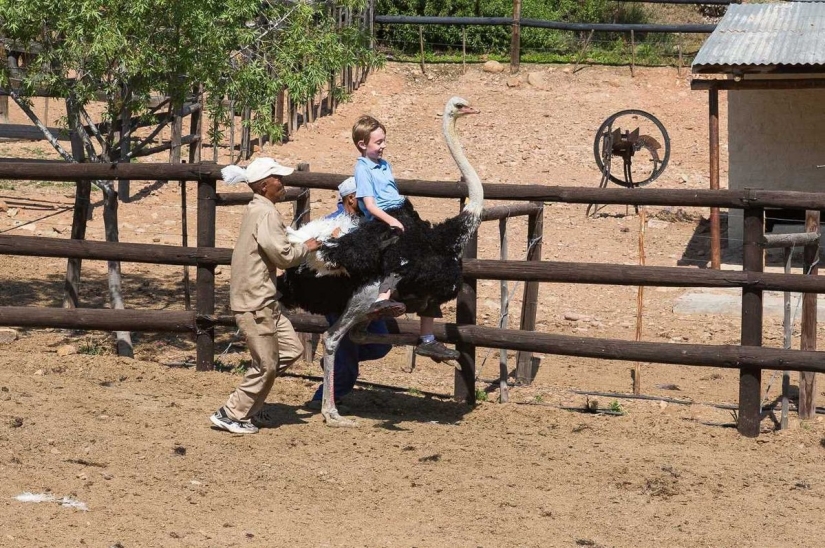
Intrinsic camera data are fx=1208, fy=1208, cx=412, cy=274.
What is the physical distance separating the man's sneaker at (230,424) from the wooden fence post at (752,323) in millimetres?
2918

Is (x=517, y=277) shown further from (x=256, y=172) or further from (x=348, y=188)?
(x=256, y=172)

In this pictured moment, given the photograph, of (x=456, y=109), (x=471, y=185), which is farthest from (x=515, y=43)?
(x=471, y=185)

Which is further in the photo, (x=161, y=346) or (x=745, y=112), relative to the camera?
(x=745, y=112)

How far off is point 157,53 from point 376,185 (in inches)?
107

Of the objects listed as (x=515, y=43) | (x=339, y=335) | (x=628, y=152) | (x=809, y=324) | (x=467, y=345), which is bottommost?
(x=467, y=345)

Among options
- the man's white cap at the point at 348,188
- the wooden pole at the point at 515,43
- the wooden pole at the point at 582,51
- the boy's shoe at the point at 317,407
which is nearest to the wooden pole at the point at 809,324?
the boy's shoe at the point at 317,407

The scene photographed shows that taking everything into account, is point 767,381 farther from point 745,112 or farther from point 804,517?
point 745,112

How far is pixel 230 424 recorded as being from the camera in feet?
21.8

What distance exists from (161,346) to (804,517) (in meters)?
5.52

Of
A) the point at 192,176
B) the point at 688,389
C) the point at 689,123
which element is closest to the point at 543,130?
the point at 689,123

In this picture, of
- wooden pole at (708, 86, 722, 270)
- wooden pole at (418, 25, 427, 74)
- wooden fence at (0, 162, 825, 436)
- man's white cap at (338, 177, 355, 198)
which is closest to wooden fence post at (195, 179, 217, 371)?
wooden fence at (0, 162, 825, 436)

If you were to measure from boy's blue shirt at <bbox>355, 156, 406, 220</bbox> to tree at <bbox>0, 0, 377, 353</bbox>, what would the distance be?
2.36 meters

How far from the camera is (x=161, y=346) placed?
9711 millimetres

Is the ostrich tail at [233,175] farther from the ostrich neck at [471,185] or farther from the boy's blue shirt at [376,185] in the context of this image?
the ostrich neck at [471,185]
